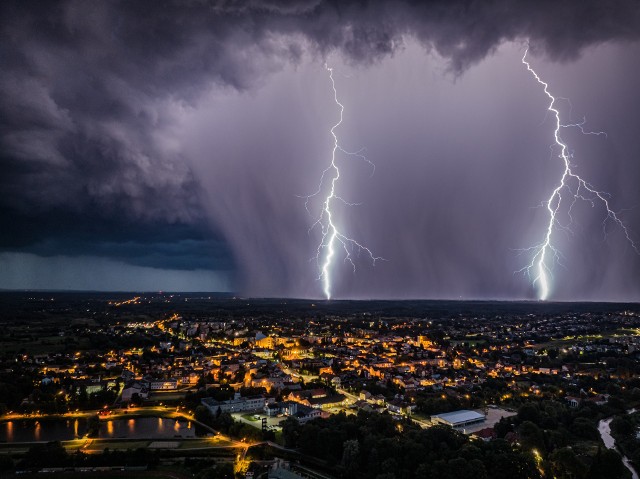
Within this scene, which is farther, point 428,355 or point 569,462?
point 428,355

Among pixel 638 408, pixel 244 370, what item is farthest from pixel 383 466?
pixel 244 370

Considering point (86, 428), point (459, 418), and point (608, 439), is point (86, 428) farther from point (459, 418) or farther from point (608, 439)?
point (608, 439)

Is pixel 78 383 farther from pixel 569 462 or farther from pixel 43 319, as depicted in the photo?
pixel 43 319

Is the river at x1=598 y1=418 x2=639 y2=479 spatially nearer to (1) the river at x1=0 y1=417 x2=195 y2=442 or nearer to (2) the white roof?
(2) the white roof

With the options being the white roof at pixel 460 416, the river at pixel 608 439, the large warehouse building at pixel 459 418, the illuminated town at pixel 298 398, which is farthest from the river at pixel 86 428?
the river at pixel 608 439

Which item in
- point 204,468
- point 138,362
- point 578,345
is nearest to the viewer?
point 204,468

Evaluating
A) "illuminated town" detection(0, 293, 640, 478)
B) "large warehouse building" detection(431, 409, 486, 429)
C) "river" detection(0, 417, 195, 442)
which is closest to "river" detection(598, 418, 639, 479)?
"illuminated town" detection(0, 293, 640, 478)

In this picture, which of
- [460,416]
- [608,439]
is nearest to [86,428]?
[460,416]
